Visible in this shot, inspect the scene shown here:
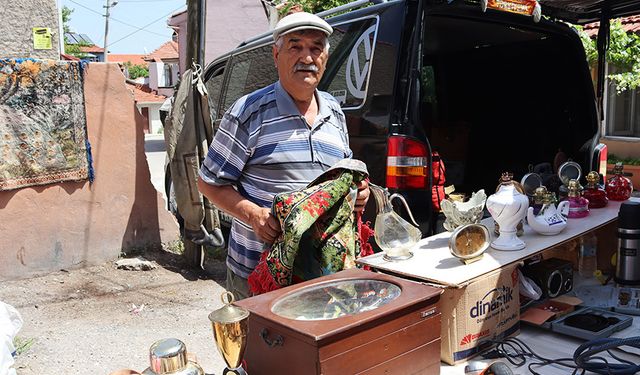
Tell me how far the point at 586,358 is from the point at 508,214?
542 millimetres

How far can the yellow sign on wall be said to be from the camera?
5.20 m

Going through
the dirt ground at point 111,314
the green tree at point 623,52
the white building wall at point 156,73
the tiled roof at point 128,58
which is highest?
the tiled roof at point 128,58

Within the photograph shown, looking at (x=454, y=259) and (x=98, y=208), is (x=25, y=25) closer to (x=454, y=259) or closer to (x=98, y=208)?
(x=98, y=208)

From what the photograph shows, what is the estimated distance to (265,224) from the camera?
1815 millimetres

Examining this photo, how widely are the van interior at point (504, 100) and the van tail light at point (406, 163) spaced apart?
1.19m

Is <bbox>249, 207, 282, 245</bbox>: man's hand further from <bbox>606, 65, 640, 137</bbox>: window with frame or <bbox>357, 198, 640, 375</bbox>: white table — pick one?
<bbox>606, 65, 640, 137</bbox>: window with frame

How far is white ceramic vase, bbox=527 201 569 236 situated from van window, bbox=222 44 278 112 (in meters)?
2.59

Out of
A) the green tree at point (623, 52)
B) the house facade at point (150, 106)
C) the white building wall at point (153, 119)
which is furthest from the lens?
the white building wall at point (153, 119)

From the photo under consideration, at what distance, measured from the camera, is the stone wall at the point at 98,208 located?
16.1 feet

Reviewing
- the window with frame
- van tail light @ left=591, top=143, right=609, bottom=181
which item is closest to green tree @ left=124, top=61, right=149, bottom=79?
the window with frame

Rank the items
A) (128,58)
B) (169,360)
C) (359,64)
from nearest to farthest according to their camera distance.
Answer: (169,360) < (359,64) < (128,58)

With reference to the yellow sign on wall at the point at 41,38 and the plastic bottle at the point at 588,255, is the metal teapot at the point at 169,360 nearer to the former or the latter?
the plastic bottle at the point at 588,255

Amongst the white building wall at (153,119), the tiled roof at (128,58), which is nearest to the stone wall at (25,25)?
the white building wall at (153,119)

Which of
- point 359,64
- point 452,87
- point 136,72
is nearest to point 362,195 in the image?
point 359,64
